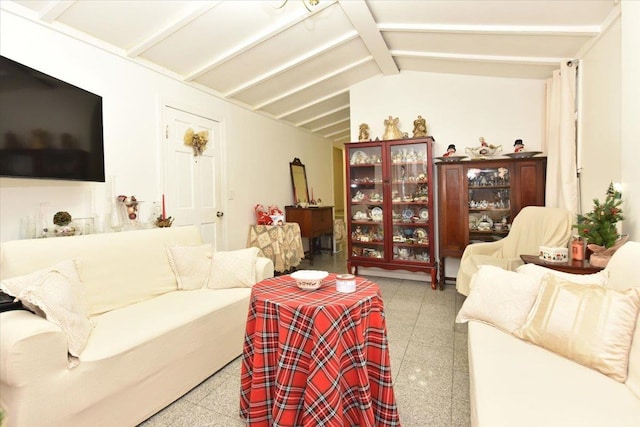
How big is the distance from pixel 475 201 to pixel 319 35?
247cm

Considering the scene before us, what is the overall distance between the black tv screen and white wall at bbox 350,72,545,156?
3.08 meters

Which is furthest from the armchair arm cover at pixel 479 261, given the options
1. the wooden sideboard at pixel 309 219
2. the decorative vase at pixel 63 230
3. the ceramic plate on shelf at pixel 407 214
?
the decorative vase at pixel 63 230

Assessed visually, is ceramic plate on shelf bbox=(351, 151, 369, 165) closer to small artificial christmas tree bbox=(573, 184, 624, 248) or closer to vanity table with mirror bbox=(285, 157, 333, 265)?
vanity table with mirror bbox=(285, 157, 333, 265)

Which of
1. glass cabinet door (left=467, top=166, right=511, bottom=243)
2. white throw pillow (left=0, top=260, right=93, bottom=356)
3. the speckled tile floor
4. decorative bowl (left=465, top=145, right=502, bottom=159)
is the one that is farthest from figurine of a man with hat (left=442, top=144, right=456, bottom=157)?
white throw pillow (left=0, top=260, right=93, bottom=356)

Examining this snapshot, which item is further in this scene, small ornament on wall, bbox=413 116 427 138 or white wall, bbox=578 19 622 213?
small ornament on wall, bbox=413 116 427 138

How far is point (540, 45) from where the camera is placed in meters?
2.83

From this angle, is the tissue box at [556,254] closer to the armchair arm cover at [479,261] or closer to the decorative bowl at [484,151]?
the armchair arm cover at [479,261]

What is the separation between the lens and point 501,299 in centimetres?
167

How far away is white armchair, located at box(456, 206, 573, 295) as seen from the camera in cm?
275

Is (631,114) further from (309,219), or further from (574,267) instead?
(309,219)

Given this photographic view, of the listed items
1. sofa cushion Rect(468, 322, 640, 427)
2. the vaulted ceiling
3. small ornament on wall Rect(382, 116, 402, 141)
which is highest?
the vaulted ceiling

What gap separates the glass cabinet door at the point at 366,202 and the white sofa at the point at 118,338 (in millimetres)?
1922

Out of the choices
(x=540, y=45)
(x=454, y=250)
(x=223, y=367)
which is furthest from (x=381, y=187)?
(x=223, y=367)

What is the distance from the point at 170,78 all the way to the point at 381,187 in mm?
2694
